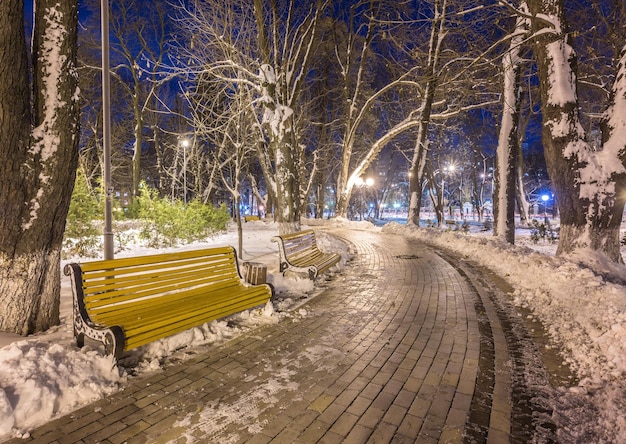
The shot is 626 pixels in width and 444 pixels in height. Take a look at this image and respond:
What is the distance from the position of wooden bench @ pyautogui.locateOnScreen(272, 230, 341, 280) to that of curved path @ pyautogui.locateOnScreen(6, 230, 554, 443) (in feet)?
4.99

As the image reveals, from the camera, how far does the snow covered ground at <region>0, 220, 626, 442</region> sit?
2787 mm

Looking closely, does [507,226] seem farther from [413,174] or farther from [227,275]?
[227,275]

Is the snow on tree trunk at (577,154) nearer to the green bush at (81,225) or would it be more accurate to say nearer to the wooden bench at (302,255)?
the wooden bench at (302,255)

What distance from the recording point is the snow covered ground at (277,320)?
2.79m

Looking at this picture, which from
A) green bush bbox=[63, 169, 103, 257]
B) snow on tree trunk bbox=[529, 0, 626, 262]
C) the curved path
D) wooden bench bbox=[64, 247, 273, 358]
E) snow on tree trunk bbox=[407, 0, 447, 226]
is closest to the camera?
the curved path

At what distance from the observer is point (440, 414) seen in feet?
9.59

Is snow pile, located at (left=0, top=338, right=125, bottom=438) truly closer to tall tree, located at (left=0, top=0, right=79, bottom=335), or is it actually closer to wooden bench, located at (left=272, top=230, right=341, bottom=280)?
tall tree, located at (left=0, top=0, right=79, bottom=335)

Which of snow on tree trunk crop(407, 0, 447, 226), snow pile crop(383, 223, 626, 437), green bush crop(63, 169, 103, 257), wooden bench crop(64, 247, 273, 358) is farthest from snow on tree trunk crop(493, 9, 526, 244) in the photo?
green bush crop(63, 169, 103, 257)

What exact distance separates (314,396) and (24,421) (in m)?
2.20

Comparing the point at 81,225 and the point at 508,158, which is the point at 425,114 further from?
the point at 81,225

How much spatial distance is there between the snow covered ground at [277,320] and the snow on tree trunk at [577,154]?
1058 millimetres

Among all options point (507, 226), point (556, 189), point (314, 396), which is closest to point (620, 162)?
point (556, 189)

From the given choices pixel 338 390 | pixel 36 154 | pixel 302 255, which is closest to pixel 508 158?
pixel 302 255

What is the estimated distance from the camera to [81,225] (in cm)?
966
